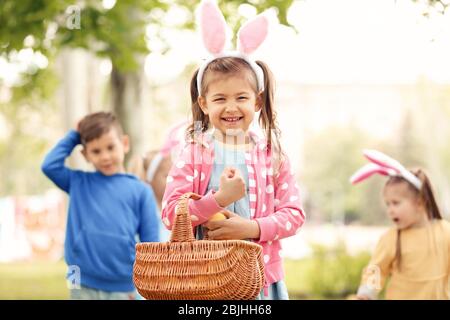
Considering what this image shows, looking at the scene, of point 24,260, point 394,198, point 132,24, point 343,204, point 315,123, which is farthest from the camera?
point 315,123

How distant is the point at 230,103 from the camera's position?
3.28 meters

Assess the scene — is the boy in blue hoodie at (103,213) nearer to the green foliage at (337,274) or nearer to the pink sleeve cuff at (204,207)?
the pink sleeve cuff at (204,207)

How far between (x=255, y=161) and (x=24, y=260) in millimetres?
18141

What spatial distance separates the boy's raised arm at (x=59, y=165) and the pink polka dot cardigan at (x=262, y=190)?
194 cm

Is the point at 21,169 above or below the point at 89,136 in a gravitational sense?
above

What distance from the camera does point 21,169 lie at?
3619 centimetres

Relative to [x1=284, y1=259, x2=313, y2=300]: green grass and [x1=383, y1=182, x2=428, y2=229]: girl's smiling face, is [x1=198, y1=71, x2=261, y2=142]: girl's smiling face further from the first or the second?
[x1=284, y1=259, x2=313, y2=300]: green grass

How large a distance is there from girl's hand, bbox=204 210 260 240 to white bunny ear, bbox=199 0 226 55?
2.09 feet

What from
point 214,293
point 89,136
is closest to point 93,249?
point 89,136

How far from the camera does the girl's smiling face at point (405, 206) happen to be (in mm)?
5273

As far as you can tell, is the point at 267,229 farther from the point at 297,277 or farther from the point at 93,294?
the point at 297,277

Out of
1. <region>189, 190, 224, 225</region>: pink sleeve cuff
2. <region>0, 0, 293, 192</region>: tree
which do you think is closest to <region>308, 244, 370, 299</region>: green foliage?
<region>0, 0, 293, 192</region>: tree

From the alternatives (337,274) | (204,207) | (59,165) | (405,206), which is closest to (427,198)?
(405,206)

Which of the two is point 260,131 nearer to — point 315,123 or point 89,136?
point 89,136
